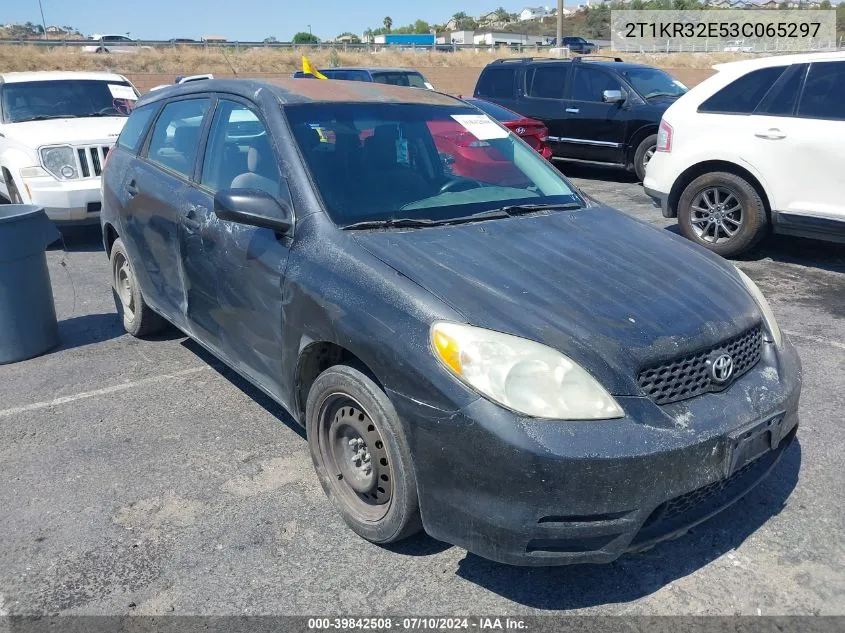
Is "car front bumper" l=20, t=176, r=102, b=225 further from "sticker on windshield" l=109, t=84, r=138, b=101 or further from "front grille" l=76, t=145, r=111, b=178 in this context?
"sticker on windshield" l=109, t=84, r=138, b=101

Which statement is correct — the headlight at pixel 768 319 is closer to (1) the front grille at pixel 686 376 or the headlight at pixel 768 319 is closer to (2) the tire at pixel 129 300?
(1) the front grille at pixel 686 376

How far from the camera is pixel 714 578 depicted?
2883 mm

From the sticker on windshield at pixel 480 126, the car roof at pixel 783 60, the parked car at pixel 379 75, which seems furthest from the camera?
the parked car at pixel 379 75

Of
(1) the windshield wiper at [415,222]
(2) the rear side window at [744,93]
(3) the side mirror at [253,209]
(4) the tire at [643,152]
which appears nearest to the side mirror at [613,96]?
(4) the tire at [643,152]

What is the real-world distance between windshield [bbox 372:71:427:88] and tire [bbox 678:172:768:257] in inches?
312

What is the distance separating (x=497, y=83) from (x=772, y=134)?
7.68 meters

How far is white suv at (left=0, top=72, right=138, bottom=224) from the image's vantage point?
26.4ft

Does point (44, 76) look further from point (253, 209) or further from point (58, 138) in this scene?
point (253, 209)

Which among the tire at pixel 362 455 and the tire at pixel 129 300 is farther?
the tire at pixel 129 300

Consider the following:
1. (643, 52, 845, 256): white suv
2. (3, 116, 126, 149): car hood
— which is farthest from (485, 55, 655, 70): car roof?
(3, 116, 126, 149): car hood

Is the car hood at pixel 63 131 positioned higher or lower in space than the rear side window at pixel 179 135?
lower

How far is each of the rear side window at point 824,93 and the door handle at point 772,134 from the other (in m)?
0.23

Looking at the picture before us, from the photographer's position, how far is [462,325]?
2.61 m

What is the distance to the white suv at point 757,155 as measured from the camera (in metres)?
6.62
